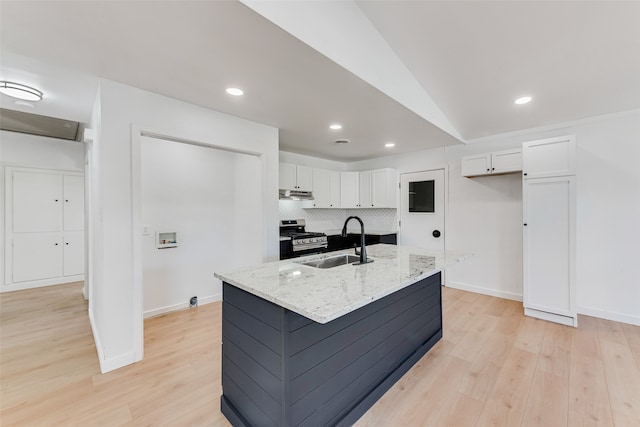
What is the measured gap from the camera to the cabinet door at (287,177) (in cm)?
434

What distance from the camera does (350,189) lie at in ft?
17.0

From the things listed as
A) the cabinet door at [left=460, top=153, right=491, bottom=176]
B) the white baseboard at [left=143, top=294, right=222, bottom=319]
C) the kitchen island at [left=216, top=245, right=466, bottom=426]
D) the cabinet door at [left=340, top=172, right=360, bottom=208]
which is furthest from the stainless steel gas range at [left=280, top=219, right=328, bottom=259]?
the cabinet door at [left=460, top=153, right=491, bottom=176]

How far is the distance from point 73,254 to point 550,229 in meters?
7.45

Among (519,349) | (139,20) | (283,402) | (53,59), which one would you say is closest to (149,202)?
(53,59)

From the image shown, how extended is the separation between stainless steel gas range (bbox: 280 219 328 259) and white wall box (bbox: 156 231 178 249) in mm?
1440

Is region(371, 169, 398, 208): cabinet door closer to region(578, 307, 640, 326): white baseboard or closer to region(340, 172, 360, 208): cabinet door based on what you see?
region(340, 172, 360, 208): cabinet door

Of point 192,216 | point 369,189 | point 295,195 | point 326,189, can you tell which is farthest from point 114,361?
point 369,189

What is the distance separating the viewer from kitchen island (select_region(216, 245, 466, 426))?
1.29m

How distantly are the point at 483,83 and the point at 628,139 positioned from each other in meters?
1.95

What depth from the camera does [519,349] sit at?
96.6 inches

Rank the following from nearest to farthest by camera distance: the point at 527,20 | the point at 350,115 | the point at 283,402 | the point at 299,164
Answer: the point at 283,402, the point at 527,20, the point at 350,115, the point at 299,164

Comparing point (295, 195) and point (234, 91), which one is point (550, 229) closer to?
point (295, 195)

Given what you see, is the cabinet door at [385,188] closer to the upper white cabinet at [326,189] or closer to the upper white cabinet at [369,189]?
the upper white cabinet at [369,189]

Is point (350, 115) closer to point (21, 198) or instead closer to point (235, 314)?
point (235, 314)
